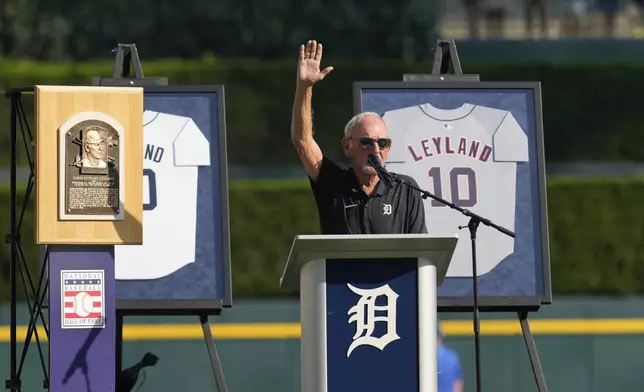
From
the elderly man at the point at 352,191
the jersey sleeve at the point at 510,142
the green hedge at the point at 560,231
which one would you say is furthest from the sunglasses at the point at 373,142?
the green hedge at the point at 560,231

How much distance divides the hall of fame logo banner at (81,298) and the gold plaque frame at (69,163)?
15cm

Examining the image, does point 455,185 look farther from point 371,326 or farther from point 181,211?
point 371,326

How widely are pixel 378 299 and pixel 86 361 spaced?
1.64 meters


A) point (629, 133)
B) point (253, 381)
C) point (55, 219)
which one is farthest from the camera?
point (629, 133)

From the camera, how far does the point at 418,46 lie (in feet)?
51.5

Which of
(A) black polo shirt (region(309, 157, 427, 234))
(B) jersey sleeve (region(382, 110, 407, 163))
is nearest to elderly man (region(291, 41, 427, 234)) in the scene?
(A) black polo shirt (region(309, 157, 427, 234))

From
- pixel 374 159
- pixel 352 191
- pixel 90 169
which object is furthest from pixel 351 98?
pixel 374 159

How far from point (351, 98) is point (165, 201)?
534 centimetres

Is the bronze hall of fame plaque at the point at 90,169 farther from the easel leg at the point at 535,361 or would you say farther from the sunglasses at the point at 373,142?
the easel leg at the point at 535,361

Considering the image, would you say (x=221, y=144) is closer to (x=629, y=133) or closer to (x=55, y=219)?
(x=55, y=219)

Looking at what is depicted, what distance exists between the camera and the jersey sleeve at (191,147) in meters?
8.27

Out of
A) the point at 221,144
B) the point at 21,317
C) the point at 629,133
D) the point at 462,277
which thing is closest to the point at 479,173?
the point at 462,277

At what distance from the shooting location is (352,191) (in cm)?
665

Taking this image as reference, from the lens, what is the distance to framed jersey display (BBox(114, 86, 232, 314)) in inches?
321
